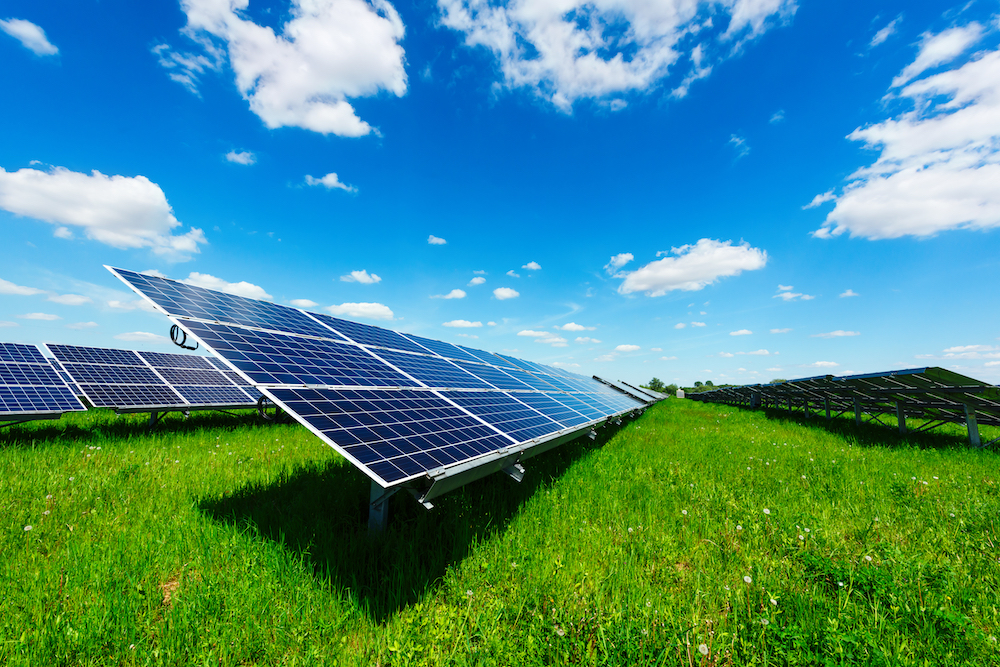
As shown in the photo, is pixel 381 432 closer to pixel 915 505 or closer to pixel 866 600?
pixel 866 600

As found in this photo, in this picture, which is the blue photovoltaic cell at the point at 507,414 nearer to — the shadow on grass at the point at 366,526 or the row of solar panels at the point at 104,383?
the shadow on grass at the point at 366,526

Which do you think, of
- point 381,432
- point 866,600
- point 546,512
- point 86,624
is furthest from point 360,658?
point 866,600

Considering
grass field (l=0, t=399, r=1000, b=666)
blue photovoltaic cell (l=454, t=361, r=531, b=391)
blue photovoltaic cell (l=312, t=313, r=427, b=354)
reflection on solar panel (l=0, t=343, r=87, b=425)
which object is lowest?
grass field (l=0, t=399, r=1000, b=666)

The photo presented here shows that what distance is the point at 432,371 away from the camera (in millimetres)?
10172

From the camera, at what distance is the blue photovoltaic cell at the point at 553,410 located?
9.39 metres

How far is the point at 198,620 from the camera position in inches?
138

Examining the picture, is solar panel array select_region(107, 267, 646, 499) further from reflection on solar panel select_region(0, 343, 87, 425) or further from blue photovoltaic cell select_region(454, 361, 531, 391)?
reflection on solar panel select_region(0, 343, 87, 425)

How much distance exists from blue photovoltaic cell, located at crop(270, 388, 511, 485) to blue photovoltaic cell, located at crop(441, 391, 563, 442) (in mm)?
566

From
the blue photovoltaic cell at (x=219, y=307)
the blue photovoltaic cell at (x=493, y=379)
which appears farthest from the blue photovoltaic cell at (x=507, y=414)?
the blue photovoltaic cell at (x=219, y=307)

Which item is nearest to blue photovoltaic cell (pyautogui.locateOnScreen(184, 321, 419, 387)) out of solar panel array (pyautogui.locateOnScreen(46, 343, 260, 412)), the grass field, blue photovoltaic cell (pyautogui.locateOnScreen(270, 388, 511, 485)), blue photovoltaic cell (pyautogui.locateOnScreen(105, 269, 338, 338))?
blue photovoltaic cell (pyautogui.locateOnScreen(270, 388, 511, 485))

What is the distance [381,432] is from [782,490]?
792 cm

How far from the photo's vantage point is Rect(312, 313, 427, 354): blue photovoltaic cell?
11328mm

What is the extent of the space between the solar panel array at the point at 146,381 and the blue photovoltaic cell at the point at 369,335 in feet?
10.8

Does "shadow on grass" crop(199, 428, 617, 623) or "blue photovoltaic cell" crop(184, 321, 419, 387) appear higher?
"blue photovoltaic cell" crop(184, 321, 419, 387)
